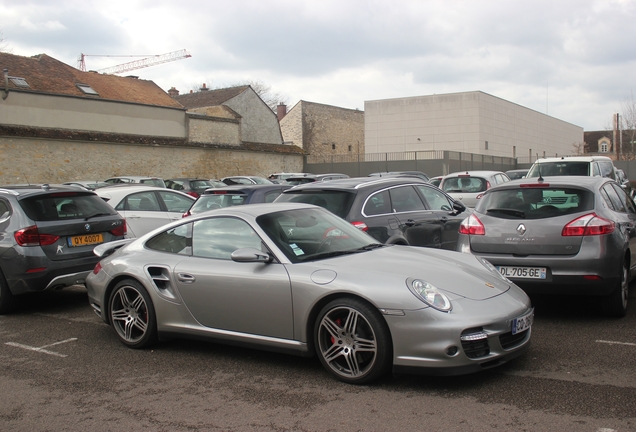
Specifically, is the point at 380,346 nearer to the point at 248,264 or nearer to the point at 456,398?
the point at 456,398

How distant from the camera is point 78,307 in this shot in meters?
8.34

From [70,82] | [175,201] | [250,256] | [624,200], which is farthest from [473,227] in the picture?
[70,82]

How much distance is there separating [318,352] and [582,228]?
3.34m

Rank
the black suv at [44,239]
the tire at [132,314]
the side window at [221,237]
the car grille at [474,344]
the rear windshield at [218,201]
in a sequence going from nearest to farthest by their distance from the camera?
1. the car grille at [474,344]
2. the side window at [221,237]
3. the tire at [132,314]
4. the black suv at [44,239]
5. the rear windshield at [218,201]

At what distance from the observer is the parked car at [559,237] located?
21.2 ft

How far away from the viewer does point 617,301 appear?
6613 millimetres

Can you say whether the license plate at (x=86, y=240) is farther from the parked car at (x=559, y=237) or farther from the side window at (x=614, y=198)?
the side window at (x=614, y=198)

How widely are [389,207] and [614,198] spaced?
2811 millimetres

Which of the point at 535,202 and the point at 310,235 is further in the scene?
the point at 535,202

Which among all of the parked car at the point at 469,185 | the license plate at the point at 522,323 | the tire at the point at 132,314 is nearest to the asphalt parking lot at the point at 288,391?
the tire at the point at 132,314

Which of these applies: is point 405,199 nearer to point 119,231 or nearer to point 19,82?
point 119,231

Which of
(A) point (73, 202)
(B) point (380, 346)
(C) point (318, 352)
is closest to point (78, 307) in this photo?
(A) point (73, 202)

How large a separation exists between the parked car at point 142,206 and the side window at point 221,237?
6411mm

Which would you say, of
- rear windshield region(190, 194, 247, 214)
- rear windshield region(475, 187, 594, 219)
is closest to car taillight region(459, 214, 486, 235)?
rear windshield region(475, 187, 594, 219)
